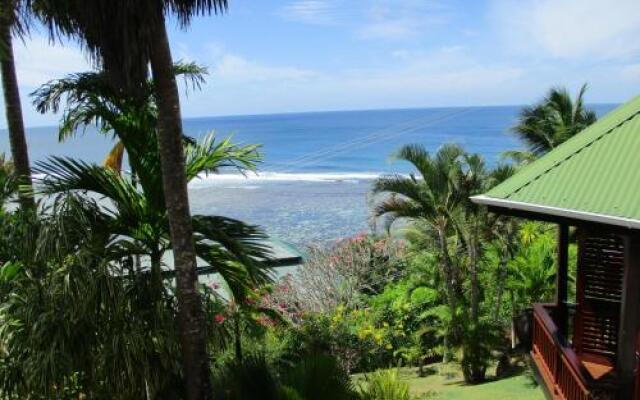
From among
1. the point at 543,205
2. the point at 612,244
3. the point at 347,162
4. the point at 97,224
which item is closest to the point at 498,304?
the point at 612,244

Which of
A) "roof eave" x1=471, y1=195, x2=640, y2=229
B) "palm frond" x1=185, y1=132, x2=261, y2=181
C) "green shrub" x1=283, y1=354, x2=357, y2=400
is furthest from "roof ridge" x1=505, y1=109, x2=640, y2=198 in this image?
"palm frond" x1=185, y1=132, x2=261, y2=181

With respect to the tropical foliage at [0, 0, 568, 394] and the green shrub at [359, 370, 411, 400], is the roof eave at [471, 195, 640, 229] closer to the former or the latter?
the tropical foliage at [0, 0, 568, 394]

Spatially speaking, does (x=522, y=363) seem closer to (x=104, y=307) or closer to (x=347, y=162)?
(x=104, y=307)

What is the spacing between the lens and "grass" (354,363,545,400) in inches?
432

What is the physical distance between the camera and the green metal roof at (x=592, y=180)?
518 cm

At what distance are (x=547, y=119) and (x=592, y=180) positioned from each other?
47.8 feet

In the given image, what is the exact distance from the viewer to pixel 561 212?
5.47 m

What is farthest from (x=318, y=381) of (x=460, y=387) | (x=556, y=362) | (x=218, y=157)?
(x=460, y=387)

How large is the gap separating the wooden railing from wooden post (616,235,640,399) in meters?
0.36

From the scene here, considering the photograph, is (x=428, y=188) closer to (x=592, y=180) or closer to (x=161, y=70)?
(x=592, y=180)

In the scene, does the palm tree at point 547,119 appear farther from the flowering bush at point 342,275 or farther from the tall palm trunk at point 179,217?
the tall palm trunk at point 179,217

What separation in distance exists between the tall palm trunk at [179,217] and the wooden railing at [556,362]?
3.73 meters

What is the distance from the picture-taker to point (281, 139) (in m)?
112

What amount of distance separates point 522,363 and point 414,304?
10.6 feet
